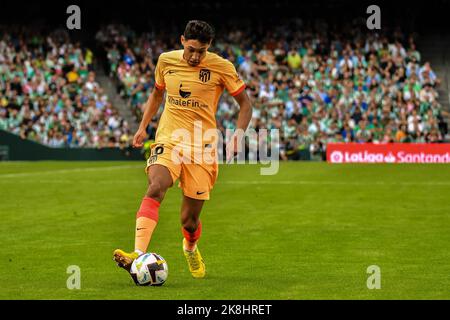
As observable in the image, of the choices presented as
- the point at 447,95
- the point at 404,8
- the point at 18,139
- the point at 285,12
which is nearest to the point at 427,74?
the point at 447,95

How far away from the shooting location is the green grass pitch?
8.39 metres

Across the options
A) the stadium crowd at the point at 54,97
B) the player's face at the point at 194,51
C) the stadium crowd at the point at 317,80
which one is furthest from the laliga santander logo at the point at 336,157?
the player's face at the point at 194,51

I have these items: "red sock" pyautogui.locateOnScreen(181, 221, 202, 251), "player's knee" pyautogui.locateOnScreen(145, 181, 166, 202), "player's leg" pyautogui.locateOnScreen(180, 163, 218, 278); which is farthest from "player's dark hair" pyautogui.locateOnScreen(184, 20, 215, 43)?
"red sock" pyautogui.locateOnScreen(181, 221, 202, 251)

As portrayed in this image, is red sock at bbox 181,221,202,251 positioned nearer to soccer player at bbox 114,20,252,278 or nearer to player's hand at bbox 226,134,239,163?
soccer player at bbox 114,20,252,278

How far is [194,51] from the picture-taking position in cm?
883

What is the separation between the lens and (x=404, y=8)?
134 feet

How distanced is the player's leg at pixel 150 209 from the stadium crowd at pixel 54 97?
28063 millimetres

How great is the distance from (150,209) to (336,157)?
26949 millimetres

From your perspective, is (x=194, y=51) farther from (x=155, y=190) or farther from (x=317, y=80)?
(x=317, y=80)

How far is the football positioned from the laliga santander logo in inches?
1064

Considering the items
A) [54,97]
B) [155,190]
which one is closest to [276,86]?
[54,97]

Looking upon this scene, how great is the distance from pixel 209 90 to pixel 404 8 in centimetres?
3330

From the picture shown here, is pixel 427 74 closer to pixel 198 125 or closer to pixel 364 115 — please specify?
pixel 364 115

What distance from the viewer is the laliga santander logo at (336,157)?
115ft
